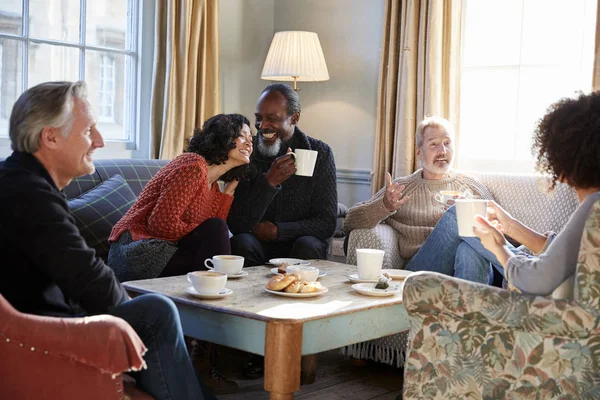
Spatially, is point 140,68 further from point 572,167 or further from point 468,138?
point 572,167

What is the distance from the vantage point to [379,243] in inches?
134

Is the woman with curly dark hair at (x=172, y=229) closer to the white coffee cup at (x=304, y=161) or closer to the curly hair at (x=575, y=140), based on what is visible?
the white coffee cup at (x=304, y=161)

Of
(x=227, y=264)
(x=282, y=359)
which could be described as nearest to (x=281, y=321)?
(x=282, y=359)

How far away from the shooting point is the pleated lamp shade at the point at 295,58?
428cm

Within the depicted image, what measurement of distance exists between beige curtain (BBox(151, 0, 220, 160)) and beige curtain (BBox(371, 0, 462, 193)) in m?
1.04

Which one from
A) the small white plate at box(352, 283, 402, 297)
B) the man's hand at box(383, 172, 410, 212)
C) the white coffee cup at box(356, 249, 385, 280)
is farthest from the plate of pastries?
the man's hand at box(383, 172, 410, 212)

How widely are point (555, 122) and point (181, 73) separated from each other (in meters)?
2.81

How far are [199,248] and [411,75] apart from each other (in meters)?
1.85

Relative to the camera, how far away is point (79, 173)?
1.95 meters

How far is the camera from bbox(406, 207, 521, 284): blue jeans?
3.02 m

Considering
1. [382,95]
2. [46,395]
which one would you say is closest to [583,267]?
[46,395]

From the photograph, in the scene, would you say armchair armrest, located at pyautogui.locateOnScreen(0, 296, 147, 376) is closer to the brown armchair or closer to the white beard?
the brown armchair

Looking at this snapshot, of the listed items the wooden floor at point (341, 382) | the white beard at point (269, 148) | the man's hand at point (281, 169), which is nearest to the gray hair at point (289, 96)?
the white beard at point (269, 148)

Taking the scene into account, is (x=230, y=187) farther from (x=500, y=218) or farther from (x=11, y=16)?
(x=11, y=16)
